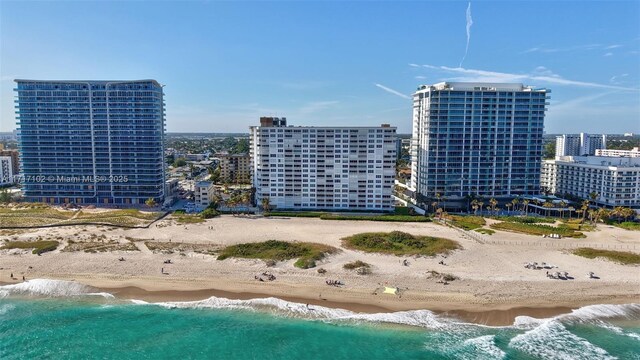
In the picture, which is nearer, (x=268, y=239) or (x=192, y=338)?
(x=192, y=338)

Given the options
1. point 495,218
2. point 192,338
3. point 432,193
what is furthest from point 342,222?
point 192,338

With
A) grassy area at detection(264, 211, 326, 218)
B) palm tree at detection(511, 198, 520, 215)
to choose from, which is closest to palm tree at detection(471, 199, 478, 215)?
palm tree at detection(511, 198, 520, 215)

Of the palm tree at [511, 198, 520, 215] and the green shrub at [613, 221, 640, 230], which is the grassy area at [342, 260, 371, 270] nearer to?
the palm tree at [511, 198, 520, 215]

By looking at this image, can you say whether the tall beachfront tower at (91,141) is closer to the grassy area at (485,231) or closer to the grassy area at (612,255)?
the grassy area at (485,231)

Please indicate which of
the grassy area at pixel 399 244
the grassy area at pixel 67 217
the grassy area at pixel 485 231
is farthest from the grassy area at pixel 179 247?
the grassy area at pixel 485 231

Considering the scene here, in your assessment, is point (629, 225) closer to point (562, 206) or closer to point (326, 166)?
point (562, 206)

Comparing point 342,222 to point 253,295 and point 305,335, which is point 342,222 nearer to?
point 253,295
